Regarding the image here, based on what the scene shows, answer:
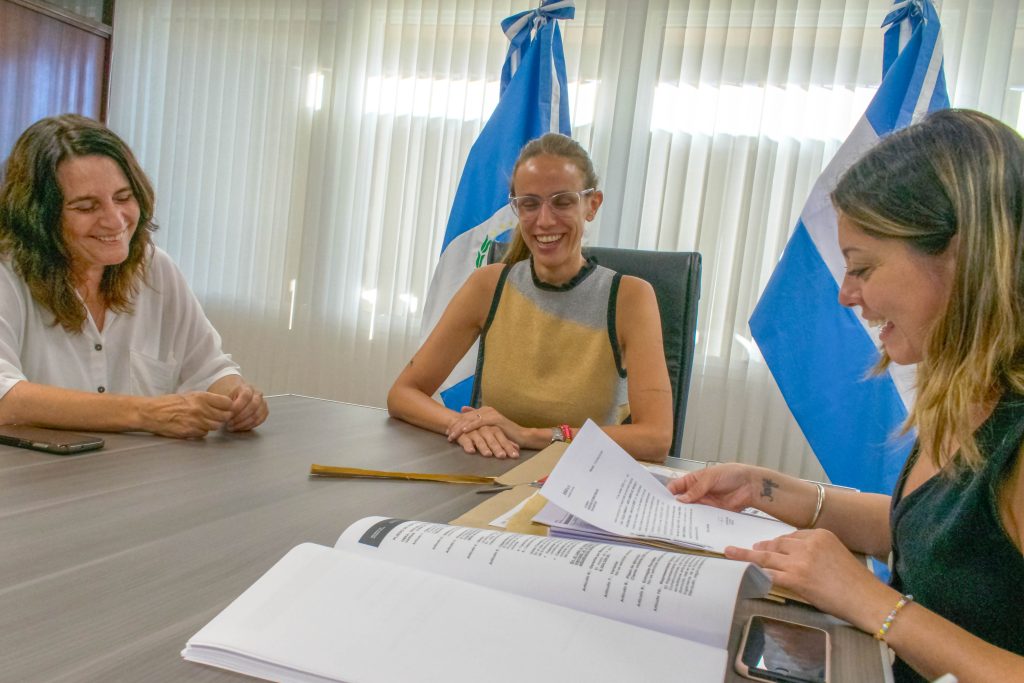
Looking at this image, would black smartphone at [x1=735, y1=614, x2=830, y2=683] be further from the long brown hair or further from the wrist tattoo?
the long brown hair

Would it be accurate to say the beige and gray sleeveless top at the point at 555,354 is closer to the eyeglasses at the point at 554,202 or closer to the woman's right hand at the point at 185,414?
the eyeglasses at the point at 554,202

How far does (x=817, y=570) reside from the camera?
0.73 metres

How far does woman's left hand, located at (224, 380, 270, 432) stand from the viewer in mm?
1293

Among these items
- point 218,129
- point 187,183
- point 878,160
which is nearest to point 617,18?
point 218,129

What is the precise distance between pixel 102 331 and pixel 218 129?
8.96 feet

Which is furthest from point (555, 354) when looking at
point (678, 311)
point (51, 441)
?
point (51, 441)

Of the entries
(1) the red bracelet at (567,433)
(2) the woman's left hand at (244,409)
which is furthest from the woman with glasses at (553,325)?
(2) the woman's left hand at (244,409)

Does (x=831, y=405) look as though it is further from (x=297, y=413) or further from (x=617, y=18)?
(x=617, y=18)

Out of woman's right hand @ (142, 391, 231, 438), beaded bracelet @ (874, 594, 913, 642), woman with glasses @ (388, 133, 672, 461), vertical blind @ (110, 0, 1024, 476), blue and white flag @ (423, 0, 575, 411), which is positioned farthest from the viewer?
vertical blind @ (110, 0, 1024, 476)

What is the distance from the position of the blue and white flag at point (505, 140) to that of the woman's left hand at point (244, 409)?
4.74ft

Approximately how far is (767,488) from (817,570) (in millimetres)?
319

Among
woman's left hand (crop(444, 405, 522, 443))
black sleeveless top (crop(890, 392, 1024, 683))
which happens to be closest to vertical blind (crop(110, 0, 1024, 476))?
woman's left hand (crop(444, 405, 522, 443))

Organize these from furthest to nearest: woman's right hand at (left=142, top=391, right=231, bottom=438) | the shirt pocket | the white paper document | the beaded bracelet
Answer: the shirt pocket
woman's right hand at (left=142, top=391, right=231, bottom=438)
the beaded bracelet
the white paper document

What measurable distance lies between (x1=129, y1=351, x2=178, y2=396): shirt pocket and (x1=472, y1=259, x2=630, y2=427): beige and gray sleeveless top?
0.69m
